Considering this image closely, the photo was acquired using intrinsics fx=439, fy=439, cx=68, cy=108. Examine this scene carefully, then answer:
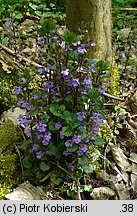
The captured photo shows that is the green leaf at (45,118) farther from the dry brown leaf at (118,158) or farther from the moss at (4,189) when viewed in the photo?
the dry brown leaf at (118,158)

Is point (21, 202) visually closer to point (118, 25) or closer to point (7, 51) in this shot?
point (7, 51)

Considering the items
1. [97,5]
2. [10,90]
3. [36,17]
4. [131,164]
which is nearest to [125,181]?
[131,164]

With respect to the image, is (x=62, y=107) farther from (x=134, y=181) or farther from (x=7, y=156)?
(x=134, y=181)

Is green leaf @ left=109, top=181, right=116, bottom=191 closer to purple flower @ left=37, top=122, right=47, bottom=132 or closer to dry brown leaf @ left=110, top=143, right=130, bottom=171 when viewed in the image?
dry brown leaf @ left=110, top=143, right=130, bottom=171

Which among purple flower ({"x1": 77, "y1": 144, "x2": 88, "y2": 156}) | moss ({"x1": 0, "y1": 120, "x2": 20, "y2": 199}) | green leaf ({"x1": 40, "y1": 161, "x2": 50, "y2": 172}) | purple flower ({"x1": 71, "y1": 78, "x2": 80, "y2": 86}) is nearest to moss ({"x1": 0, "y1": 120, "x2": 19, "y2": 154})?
moss ({"x1": 0, "y1": 120, "x2": 20, "y2": 199})

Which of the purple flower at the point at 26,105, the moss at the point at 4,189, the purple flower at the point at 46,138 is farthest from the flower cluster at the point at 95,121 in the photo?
the moss at the point at 4,189
